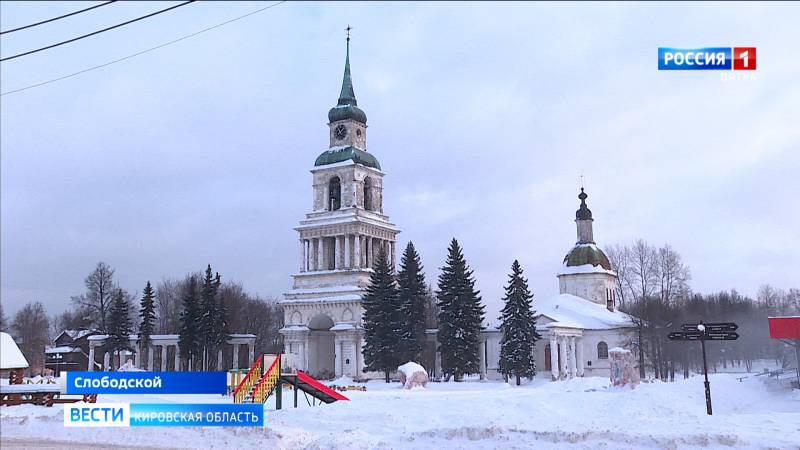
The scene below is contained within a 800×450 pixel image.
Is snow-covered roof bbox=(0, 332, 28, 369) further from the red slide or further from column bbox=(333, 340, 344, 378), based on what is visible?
column bbox=(333, 340, 344, 378)

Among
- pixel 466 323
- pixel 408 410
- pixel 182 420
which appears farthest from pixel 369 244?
pixel 182 420

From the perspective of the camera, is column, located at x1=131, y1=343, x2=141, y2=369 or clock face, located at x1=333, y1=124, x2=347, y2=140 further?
clock face, located at x1=333, y1=124, x2=347, y2=140

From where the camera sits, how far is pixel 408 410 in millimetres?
20266

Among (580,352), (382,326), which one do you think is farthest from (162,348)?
(580,352)

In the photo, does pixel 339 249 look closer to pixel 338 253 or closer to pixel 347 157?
pixel 338 253

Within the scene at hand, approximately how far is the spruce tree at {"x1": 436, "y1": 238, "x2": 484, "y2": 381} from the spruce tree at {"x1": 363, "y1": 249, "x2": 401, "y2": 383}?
3.09 m

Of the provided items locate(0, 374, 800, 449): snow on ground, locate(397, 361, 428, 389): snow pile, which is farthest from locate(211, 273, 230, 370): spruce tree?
locate(0, 374, 800, 449): snow on ground

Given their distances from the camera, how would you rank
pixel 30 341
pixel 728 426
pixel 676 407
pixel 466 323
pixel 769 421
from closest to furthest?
1. pixel 728 426
2. pixel 769 421
3. pixel 676 407
4. pixel 466 323
5. pixel 30 341

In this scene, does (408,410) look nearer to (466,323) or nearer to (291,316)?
(466,323)

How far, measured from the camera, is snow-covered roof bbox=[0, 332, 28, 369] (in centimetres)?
1922

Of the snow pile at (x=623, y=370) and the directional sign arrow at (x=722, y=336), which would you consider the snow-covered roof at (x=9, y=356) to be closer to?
the directional sign arrow at (x=722, y=336)

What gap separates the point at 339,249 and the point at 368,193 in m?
5.92

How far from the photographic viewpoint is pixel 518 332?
4572 centimetres

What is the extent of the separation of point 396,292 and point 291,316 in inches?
496
